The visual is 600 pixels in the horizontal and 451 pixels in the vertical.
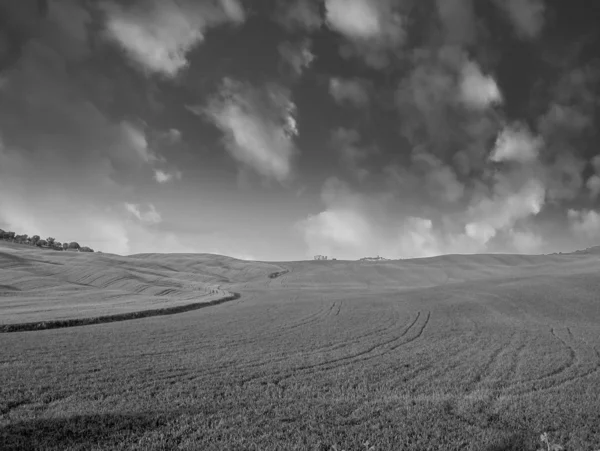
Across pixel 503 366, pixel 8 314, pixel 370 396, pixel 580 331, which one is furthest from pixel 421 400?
pixel 8 314

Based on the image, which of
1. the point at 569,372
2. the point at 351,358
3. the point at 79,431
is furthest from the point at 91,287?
the point at 569,372

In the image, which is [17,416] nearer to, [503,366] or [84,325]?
[503,366]

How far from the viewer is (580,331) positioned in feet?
112

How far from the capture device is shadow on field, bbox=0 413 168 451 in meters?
10.4

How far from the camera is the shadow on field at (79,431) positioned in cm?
1045

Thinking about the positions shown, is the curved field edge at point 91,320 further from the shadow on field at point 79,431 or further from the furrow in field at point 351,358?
the furrow in field at point 351,358

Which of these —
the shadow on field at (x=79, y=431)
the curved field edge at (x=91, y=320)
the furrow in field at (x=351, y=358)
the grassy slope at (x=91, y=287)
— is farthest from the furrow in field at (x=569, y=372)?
the grassy slope at (x=91, y=287)

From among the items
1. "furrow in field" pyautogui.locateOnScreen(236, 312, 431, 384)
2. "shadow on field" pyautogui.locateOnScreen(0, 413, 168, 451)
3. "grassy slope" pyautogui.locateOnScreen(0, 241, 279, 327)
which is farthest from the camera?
"grassy slope" pyautogui.locateOnScreen(0, 241, 279, 327)

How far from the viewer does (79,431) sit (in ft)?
37.1

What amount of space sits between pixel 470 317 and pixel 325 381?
30.6 meters

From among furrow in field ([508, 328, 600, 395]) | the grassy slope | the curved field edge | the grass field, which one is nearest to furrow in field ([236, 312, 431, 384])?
the grass field

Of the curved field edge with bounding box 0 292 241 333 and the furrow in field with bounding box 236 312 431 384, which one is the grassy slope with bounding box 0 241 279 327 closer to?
the curved field edge with bounding box 0 292 241 333

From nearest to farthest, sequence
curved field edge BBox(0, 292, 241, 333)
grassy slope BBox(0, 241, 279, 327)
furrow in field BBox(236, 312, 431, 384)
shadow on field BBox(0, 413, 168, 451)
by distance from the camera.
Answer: shadow on field BBox(0, 413, 168, 451) → furrow in field BBox(236, 312, 431, 384) → curved field edge BBox(0, 292, 241, 333) → grassy slope BBox(0, 241, 279, 327)

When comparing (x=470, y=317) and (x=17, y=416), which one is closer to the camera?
(x=17, y=416)
